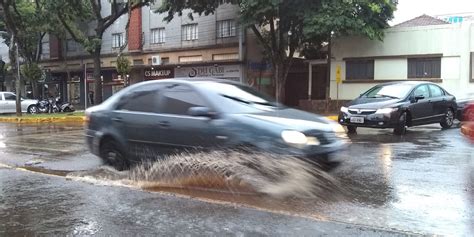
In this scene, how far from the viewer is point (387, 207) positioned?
5.89 metres

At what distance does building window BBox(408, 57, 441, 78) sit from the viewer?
24500mm

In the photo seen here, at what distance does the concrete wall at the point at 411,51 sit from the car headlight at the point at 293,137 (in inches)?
763

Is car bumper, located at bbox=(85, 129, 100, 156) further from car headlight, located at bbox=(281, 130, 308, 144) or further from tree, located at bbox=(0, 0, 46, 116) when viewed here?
tree, located at bbox=(0, 0, 46, 116)

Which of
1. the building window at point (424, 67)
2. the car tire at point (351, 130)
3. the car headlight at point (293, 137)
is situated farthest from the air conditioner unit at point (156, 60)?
the car headlight at point (293, 137)

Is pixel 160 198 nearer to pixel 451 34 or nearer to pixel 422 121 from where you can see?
pixel 422 121

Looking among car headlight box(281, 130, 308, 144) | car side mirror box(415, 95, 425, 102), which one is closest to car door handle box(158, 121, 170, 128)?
car headlight box(281, 130, 308, 144)

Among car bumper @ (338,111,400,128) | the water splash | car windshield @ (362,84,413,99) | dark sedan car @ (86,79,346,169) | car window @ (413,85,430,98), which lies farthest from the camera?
car window @ (413,85,430,98)

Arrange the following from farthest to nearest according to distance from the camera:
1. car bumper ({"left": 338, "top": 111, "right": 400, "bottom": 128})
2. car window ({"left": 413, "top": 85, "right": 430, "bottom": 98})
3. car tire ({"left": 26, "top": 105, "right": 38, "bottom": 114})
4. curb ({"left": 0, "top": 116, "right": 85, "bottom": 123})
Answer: car tire ({"left": 26, "top": 105, "right": 38, "bottom": 114}) → curb ({"left": 0, "top": 116, "right": 85, "bottom": 123}) → car window ({"left": 413, "top": 85, "right": 430, "bottom": 98}) → car bumper ({"left": 338, "top": 111, "right": 400, "bottom": 128})

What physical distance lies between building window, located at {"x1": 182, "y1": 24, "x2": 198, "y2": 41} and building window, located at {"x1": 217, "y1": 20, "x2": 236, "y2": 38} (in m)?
1.91

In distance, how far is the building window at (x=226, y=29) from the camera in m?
31.9

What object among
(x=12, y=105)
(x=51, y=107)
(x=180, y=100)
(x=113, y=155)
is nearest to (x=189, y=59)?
(x=51, y=107)

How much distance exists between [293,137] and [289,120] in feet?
1.34

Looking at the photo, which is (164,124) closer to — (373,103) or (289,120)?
(289,120)

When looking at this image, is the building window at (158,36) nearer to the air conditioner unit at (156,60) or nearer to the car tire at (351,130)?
the air conditioner unit at (156,60)
